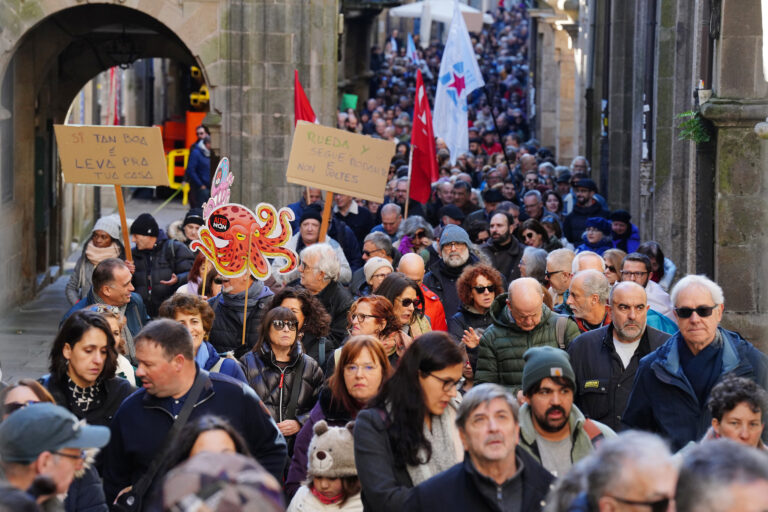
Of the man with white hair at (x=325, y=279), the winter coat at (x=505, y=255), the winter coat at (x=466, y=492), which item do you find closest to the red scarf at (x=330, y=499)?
the winter coat at (x=466, y=492)

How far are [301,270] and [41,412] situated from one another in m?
5.36

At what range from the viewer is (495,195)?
54.5 feet

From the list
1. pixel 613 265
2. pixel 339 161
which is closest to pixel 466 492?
pixel 613 265

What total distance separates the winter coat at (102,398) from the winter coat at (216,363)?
527 millimetres

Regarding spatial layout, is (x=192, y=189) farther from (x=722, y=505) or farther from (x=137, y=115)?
(x=722, y=505)

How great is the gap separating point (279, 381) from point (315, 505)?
63.1 inches

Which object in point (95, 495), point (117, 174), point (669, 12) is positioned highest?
point (669, 12)

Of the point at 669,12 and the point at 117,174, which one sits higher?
the point at 669,12

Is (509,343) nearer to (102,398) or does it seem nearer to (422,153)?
(102,398)

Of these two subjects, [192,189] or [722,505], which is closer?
[722,505]

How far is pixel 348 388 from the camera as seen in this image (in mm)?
6895

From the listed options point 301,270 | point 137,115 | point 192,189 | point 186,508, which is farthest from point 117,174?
point 137,115

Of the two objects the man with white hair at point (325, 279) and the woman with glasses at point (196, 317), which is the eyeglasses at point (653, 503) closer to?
the woman with glasses at point (196, 317)

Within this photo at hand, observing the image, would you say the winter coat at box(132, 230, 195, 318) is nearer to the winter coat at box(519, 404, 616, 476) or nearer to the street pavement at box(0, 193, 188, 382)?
the street pavement at box(0, 193, 188, 382)
